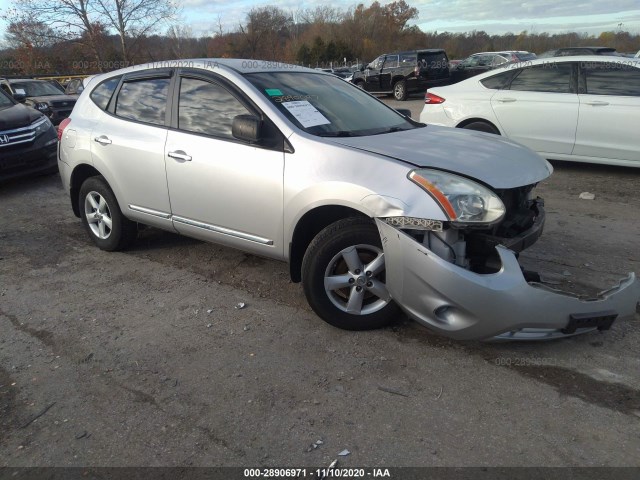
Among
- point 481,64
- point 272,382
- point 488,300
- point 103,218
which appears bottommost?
point 272,382

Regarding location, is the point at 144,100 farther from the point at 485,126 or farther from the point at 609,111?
the point at 609,111

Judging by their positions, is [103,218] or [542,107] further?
[542,107]

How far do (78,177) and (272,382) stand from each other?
3328 mm

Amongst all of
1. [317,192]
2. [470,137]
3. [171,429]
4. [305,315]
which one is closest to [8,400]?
[171,429]

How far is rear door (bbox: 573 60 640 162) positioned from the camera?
252 inches

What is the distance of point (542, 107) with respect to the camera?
6.94 meters

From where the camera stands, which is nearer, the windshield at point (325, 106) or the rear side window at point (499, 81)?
the windshield at point (325, 106)

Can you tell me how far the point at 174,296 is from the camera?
3912 mm

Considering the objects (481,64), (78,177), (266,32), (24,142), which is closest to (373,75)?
(481,64)

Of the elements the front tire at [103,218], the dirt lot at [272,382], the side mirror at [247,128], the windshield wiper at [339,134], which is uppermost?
the side mirror at [247,128]

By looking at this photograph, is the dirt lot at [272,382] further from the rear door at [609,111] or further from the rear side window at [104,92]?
the rear door at [609,111]

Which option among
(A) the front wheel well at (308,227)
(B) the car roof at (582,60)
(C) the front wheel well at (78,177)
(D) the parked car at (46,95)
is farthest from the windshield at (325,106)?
(D) the parked car at (46,95)

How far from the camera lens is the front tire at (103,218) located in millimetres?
4617

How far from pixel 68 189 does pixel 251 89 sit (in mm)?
2586
